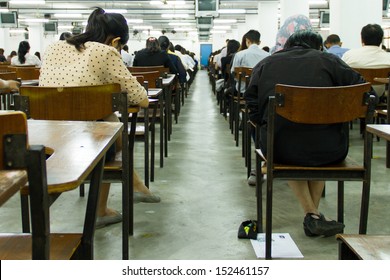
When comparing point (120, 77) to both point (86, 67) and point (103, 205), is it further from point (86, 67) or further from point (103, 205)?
point (103, 205)

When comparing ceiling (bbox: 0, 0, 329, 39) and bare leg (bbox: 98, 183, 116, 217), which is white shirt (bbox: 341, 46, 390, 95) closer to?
bare leg (bbox: 98, 183, 116, 217)

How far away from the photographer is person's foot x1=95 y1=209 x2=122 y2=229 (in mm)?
2576

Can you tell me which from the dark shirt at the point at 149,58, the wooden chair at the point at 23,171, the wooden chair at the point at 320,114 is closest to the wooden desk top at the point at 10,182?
the wooden chair at the point at 23,171

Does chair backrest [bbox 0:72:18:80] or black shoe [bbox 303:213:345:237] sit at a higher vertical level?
chair backrest [bbox 0:72:18:80]

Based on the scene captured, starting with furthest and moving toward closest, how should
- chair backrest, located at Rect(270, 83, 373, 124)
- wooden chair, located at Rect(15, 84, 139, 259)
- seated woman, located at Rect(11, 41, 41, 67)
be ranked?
seated woman, located at Rect(11, 41, 41, 67), chair backrest, located at Rect(270, 83, 373, 124), wooden chair, located at Rect(15, 84, 139, 259)

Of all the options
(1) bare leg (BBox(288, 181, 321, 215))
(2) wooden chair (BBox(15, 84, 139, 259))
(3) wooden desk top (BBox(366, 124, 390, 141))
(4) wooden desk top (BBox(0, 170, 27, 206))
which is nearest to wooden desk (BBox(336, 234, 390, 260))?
(3) wooden desk top (BBox(366, 124, 390, 141))

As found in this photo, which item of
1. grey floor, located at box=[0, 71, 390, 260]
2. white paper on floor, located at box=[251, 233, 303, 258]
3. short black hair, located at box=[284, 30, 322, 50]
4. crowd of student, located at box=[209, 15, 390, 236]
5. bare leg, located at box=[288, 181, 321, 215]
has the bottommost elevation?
grey floor, located at box=[0, 71, 390, 260]

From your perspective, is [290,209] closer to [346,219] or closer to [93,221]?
[346,219]

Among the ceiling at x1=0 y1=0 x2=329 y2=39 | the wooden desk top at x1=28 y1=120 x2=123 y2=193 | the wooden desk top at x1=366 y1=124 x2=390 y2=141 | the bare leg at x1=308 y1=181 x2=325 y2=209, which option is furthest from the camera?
the ceiling at x1=0 y1=0 x2=329 y2=39

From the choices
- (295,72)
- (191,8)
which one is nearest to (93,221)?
(295,72)

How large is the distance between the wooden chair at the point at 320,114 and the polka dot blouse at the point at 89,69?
63 centimetres

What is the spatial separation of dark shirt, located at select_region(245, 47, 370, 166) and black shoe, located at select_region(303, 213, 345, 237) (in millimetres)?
323

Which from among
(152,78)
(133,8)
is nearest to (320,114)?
(152,78)

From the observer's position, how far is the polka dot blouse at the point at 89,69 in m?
2.24
